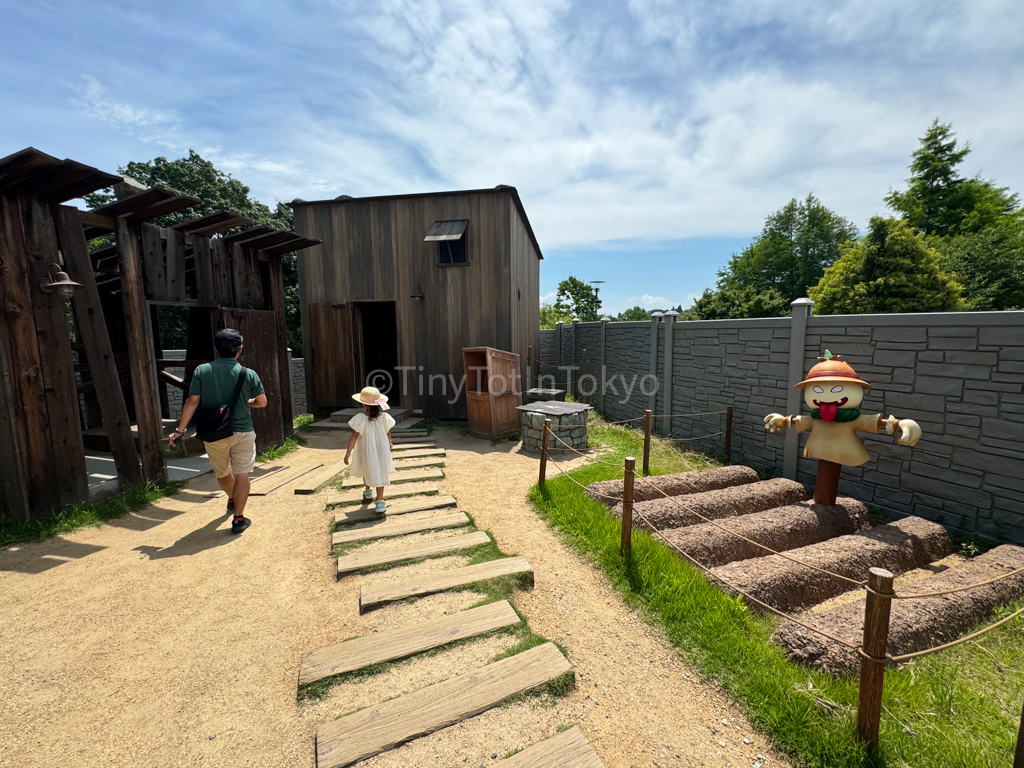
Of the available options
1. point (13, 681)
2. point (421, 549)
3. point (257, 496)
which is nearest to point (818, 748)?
point (421, 549)

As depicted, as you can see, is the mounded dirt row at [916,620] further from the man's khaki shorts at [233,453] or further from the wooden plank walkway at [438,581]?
the man's khaki shorts at [233,453]

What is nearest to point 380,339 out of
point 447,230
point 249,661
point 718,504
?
point 447,230

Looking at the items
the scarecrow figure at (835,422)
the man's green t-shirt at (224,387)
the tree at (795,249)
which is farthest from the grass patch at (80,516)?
the tree at (795,249)

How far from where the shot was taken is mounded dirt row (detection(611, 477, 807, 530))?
441 cm

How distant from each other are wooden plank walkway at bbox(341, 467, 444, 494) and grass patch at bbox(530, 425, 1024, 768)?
2988 mm

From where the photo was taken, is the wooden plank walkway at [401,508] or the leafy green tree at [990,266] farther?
the leafy green tree at [990,266]

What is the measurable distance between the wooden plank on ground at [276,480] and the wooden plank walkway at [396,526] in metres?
2.06

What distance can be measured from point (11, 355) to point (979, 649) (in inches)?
343

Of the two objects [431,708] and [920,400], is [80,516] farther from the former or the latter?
[920,400]

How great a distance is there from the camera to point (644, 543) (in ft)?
12.5

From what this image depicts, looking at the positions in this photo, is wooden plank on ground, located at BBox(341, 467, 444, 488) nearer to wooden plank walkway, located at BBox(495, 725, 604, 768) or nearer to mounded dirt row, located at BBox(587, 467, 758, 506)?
mounded dirt row, located at BBox(587, 467, 758, 506)

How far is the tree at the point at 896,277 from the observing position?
14922 millimetres

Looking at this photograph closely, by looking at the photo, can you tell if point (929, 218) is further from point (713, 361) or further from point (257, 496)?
point (257, 496)

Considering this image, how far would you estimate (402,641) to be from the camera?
8.68ft
